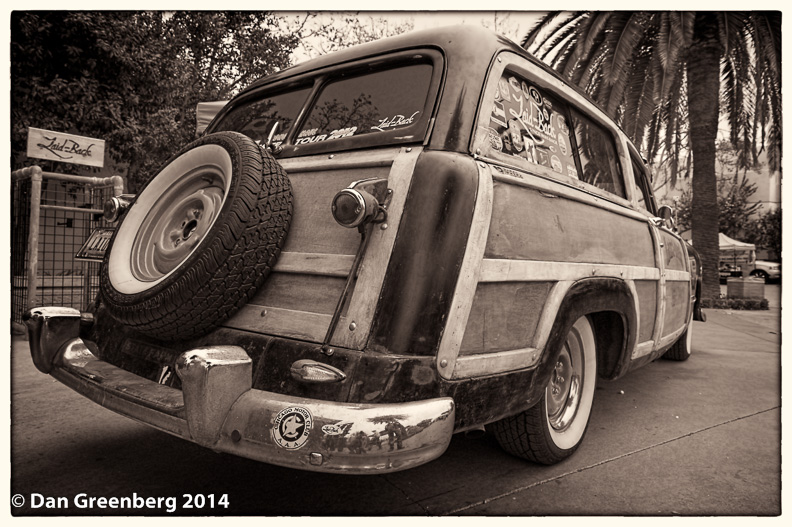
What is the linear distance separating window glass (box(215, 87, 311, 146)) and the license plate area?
1645mm

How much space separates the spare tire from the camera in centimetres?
164

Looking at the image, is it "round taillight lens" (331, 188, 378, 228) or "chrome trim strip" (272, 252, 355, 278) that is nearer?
"round taillight lens" (331, 188, 378, 228)

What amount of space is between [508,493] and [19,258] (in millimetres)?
4989

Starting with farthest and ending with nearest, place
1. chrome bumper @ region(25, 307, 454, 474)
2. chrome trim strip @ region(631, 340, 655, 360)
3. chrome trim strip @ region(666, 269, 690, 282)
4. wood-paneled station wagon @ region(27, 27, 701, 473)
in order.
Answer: chrome trim strip @ region(666, 269, 690, 282) → chrome trim strip @ region(631, 340, 655, 360) → wood-paneled station wagon @ region(27, 27, 701, 473) → chrome bumper @ region(25, 307, 454, 474)

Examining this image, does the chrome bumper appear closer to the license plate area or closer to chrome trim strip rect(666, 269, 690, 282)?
chrome trim strip rect(666, 269, 690, 282)

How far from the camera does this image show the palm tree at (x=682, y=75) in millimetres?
5957

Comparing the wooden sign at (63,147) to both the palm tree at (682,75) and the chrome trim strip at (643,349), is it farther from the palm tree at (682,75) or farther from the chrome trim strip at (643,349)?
the chrome trim strip at (643,349)

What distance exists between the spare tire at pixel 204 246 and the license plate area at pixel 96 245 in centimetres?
187

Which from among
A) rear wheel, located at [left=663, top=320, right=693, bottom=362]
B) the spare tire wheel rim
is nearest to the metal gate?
the spare tire wheel rim

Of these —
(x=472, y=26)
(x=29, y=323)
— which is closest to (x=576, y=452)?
(x=472, y=26)

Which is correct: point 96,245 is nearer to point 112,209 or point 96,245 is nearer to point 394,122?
point 112,209

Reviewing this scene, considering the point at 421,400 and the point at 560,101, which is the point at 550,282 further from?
the point at 560,101

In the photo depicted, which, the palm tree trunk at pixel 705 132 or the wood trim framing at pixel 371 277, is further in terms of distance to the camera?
the palm tree trunk at pixel 705 132

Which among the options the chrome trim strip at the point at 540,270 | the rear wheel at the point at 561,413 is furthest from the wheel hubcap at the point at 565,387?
the chrome trim strip at the point at 540,270
